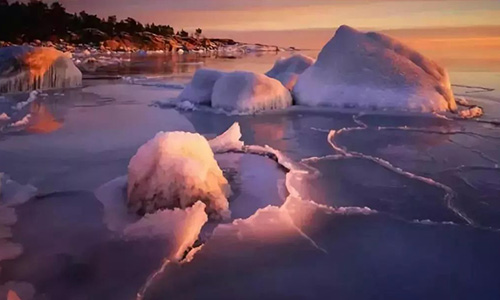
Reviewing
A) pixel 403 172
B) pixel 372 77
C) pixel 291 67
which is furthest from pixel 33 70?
pixel 403 172

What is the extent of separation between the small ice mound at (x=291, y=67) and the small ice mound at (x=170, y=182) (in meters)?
7.14

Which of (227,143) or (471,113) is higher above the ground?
(471,113)

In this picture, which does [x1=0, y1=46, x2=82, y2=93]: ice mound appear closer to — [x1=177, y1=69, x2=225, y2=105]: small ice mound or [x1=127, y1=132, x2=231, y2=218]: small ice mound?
[x1=177, y1=69, x2=225, y2=105]: small ice mound

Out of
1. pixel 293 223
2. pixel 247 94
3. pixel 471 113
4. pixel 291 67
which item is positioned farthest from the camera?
pixel 291 67

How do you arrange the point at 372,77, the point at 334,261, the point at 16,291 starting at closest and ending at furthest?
the point at 16,291 < the point at 334,261 < the point at 372,77

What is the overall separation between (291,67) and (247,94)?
3.31 metres

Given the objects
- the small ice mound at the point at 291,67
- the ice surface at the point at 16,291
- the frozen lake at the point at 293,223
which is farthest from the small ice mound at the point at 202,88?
the ice surface at the point at 16,291

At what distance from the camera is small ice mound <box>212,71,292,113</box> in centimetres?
787

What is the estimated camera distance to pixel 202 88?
8.75m

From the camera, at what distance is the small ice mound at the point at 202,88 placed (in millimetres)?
8648

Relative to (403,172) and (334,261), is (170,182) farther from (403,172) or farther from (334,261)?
(403,172)

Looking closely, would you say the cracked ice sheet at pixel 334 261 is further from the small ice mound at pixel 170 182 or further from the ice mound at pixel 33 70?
the ice mound at pixel 33 70

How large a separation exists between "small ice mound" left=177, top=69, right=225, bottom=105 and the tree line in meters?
36.0

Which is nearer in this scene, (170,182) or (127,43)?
(170,182)
